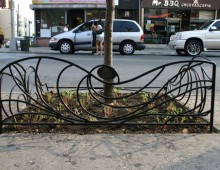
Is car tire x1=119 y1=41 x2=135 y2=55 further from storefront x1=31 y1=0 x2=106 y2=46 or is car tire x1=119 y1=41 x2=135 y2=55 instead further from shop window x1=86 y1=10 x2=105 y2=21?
shop window x1=86 y1=10 x2=105 y2=21

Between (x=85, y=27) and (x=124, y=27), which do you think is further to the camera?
(x=124, y=27)

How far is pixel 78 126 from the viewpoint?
16.4 ft

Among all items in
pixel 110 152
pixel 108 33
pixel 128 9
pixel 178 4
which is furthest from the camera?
pixel 128 9

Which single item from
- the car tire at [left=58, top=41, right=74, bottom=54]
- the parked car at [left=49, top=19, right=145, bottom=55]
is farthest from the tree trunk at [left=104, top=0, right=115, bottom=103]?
the car tire at [left=58, top=41, right=74, bottom=54]

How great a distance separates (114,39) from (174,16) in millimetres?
9396

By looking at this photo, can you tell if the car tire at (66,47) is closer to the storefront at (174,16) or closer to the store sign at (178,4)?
the storefront at (174,16)

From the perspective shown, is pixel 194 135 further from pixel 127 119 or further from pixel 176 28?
pixel 176 28

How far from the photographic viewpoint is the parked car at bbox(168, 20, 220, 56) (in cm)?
1873

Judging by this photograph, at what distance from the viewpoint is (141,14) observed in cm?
2614

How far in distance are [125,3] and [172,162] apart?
23.3 m

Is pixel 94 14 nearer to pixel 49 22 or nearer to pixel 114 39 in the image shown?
pixel 49 22

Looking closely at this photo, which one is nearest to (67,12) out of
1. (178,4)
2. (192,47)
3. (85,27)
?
(178,4)

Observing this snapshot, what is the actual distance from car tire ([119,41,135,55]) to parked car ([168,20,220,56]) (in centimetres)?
224

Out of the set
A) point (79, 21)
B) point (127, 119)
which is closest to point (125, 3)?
point (79, 21)
